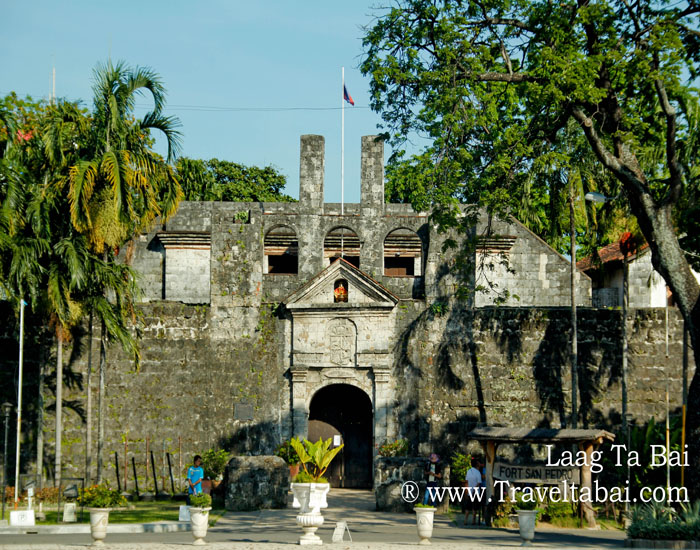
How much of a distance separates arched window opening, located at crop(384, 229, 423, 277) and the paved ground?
1123cm

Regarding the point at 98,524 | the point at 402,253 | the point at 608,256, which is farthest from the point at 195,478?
the point at 608,256

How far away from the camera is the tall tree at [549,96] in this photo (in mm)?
18156

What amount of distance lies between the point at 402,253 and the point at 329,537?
14.8m

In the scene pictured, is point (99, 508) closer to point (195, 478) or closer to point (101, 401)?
point (195, 478)

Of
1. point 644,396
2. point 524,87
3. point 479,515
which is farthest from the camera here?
point 644,396

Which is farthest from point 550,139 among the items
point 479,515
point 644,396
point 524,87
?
point 644,396

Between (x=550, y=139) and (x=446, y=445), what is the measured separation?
10104 millimetres

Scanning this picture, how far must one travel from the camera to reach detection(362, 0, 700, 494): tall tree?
18.2 metres

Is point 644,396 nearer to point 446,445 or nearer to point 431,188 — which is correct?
point 446,445

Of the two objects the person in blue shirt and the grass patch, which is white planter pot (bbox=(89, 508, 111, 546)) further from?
the person in blue shirt

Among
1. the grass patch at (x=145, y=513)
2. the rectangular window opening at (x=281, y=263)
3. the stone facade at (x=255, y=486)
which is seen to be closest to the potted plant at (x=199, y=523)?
the grass patch at (x=145, y=513)

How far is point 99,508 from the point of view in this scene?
60.0ft

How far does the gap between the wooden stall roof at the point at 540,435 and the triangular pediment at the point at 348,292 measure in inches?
256

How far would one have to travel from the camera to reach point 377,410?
88.7 ft
